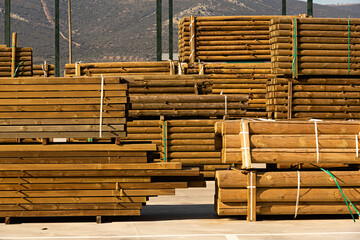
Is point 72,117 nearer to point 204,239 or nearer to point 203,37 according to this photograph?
point 204,239

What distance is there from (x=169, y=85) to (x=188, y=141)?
6.32 ft

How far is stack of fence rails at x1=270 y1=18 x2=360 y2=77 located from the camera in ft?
55.3

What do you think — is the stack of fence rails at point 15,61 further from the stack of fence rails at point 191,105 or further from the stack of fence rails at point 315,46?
the stack of fence rails at point 315,46

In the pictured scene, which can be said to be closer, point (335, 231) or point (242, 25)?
point (335, 231)

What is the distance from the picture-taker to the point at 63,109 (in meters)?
10.5

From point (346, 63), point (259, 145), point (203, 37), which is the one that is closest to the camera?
point (259, 145)

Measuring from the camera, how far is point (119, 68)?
19969 mm

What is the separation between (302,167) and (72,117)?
4.72 m

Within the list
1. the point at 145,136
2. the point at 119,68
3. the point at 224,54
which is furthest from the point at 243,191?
the point at 224,54

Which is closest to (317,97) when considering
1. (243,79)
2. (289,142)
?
(243,79)

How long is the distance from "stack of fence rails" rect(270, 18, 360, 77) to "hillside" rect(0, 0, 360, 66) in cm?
11507

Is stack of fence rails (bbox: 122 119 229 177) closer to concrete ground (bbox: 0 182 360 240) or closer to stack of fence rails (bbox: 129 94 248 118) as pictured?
stack of fence rails (bbox: 129 94 248 118)

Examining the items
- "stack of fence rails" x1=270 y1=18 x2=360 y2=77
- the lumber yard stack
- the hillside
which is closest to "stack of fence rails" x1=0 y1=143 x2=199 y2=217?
the lumber yard stack

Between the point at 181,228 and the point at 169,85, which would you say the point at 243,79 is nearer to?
the point at 169,85
